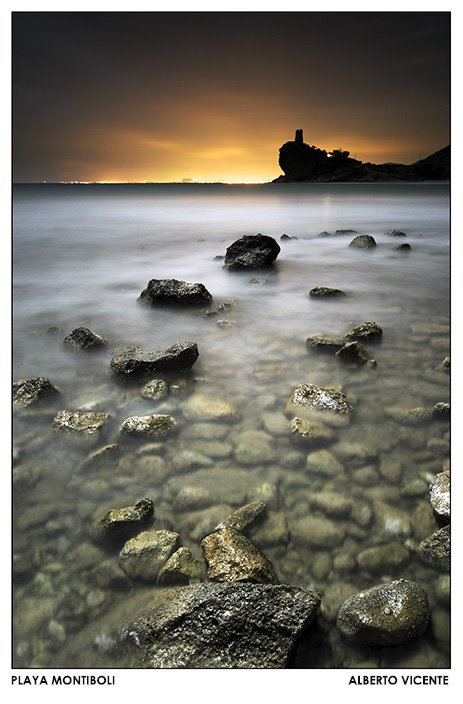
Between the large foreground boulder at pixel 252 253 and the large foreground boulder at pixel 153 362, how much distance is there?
A: 206 inches

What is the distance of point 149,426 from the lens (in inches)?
132

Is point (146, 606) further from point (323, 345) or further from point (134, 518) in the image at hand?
point (323, 345)

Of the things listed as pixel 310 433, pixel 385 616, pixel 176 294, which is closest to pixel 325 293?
pixel 176 294

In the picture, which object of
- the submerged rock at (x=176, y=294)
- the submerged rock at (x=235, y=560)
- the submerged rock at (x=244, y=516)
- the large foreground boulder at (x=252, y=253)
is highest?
the large foreground boulder at (x=252, y=253)

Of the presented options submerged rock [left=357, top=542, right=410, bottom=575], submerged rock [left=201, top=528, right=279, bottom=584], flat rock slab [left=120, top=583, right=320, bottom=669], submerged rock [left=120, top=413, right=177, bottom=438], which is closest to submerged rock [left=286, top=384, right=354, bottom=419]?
submerged rock [left=120, top=413, right=177, bottom=438]

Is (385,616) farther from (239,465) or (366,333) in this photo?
(366,333)

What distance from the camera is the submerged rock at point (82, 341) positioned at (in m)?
4.89

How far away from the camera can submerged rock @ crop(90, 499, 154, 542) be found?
2535 millimetres

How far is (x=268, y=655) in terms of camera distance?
187 cm

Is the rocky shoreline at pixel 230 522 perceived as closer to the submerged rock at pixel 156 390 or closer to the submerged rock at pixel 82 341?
the submerged rock at pixel 156 390

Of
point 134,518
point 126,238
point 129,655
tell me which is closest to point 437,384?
point 134,518

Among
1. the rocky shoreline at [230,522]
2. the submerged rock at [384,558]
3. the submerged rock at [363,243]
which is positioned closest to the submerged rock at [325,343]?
the rocky shoreline at [230,522]

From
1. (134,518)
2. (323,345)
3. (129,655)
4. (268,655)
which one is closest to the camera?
Result: (268,655)

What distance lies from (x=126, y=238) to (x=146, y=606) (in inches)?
598
